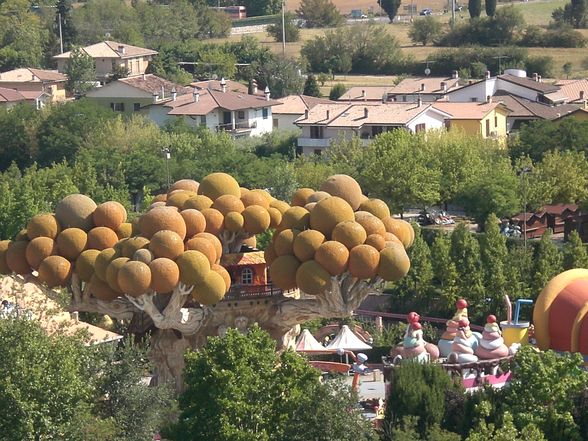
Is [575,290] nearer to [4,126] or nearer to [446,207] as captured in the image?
[446,207]

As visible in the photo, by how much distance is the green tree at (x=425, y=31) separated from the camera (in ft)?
415

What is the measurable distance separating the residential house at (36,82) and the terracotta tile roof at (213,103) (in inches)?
502

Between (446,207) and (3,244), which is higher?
(3,244)

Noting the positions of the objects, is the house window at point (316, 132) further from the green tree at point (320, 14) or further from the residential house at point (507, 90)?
the green tree at point (320, 14)

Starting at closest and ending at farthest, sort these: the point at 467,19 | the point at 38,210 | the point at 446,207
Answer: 1. the point at 38,210
2. the point at 446,207
3. the point at 467,19

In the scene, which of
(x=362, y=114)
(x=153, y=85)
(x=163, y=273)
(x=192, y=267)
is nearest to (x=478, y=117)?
(x=362, y=114)

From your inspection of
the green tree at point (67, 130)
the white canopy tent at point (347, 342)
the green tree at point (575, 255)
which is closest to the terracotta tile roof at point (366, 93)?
the green tree at point (67, 130)

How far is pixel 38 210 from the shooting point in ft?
205

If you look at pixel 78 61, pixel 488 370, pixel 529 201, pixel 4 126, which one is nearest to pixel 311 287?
pixel 488 370

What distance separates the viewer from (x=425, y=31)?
12694 cm

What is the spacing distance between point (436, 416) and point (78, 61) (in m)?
73.1

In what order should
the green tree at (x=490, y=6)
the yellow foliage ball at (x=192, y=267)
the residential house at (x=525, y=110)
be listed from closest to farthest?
the yellow foliage ball at (x=192, y=267) < the residential house at (x=525, y=110) < the green tree at (x=490, y=6)

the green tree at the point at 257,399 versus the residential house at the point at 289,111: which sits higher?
the green tree at the point at 257,399

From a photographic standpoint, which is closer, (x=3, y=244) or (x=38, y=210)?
(x=3, y=244)
